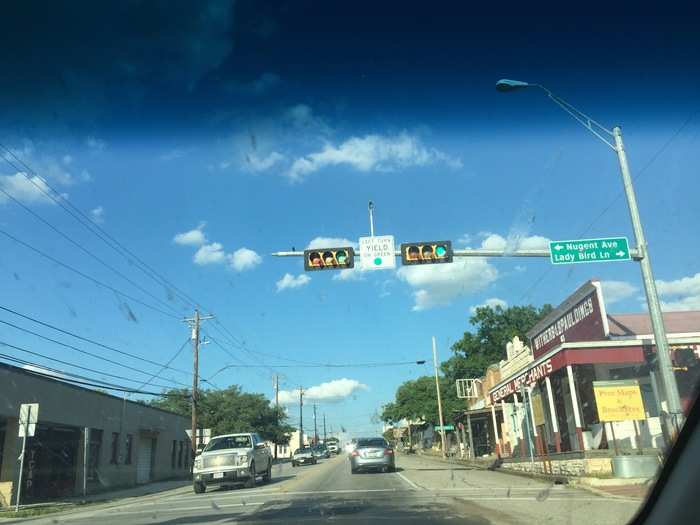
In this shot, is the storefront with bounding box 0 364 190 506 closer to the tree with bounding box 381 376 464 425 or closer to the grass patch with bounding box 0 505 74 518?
the grass patch with bounding box 0 505 74 518

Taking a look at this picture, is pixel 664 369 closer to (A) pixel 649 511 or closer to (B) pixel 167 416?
(A) pixel 649 511

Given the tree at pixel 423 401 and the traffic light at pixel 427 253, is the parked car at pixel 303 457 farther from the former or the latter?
the traffic light at pixel 427 253

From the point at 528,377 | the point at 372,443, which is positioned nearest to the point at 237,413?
the point at 372,443

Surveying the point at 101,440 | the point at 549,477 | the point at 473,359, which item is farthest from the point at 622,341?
the point at 473,359

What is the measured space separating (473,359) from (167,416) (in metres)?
33.6

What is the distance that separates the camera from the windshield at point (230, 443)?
21.9m

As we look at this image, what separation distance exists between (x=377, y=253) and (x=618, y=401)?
24.3ft

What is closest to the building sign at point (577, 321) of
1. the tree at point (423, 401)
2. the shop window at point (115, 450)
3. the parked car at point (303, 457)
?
the shop window at point (115, 450)

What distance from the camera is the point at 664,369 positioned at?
13469 millimetres

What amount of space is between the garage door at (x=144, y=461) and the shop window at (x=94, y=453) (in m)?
6.02

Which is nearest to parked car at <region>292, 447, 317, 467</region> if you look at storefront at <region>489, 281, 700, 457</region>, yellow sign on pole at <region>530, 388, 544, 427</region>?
storefront at <region>489, 281, 700, 457</region>

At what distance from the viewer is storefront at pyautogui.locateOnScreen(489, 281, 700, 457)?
20641mm

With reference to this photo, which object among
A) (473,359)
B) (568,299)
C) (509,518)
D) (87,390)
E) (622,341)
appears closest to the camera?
(509,518)

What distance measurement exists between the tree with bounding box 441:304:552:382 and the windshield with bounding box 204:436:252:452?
148 ft
